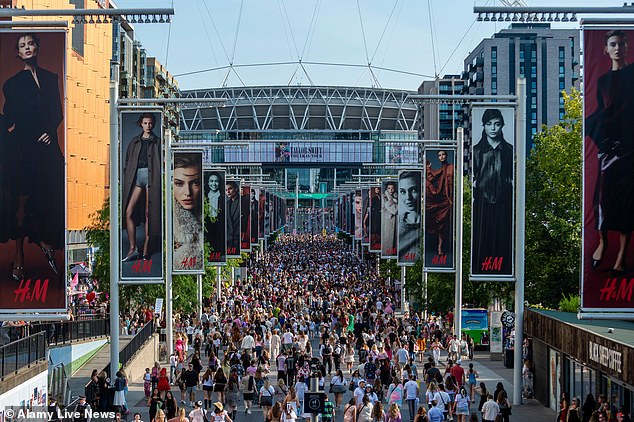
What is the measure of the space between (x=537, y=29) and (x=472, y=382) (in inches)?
6130

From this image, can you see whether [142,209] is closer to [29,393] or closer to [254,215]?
[29,393]

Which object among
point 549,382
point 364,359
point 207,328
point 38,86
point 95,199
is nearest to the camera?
point 38,86

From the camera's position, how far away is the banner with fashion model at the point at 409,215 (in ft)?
141

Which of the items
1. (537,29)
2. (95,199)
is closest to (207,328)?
(95,199)

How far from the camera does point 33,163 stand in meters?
17.5

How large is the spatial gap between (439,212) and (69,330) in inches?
500

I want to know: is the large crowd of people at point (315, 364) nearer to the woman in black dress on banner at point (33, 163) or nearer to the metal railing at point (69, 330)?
the metal railing at point (69, 330)

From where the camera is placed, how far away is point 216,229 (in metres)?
45.0

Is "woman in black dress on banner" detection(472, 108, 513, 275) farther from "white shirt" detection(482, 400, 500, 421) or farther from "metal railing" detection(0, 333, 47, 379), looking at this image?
"metal railing" detection(0, 333, 47, 379)

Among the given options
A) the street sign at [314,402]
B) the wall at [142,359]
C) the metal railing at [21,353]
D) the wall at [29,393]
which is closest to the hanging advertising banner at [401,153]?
the wall at [142,359]

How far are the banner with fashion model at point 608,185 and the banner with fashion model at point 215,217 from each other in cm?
2741

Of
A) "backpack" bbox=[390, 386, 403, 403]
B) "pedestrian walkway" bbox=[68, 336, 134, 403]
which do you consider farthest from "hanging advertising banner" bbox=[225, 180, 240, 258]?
"backpack" bbox=[390, 386, 403, 403]

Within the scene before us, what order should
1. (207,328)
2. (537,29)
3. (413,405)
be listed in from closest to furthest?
(413,405)
(207,328)
(537,29)

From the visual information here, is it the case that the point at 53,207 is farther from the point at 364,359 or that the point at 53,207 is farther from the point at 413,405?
the point at 364,359
